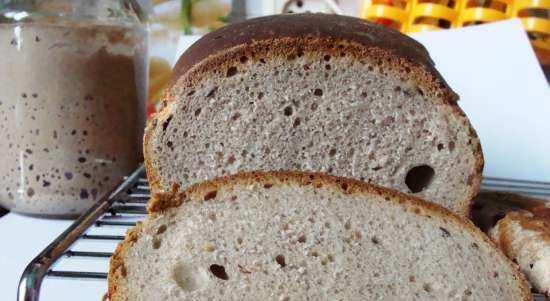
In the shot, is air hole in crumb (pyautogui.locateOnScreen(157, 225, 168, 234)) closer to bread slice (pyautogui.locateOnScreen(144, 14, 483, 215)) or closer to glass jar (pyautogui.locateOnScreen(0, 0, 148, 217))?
bread slice (pyautogui.locateOnScreen(144, 14, 483, 215))

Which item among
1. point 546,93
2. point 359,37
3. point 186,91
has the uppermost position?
point 359,37

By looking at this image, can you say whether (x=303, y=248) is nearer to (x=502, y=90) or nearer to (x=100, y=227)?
(x=100, y=227)

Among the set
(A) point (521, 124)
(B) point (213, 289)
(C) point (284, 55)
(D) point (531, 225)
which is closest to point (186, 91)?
(C) point (284, 55)

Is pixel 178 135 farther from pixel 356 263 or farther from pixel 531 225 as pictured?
pixel 531 225

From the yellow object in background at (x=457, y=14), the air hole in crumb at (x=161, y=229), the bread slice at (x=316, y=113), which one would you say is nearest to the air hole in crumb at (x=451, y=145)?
the bread slice at (x=316, y=113)

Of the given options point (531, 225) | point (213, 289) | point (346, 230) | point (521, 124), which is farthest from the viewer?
point (521, 124)

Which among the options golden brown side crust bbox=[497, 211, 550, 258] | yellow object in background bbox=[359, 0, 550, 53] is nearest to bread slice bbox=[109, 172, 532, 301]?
golden brown side crust bbox=[497, 211, 550, 258]

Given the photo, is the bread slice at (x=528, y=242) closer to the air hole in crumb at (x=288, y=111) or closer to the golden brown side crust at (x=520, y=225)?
the golden brown side crust at (x=520, y=225)
